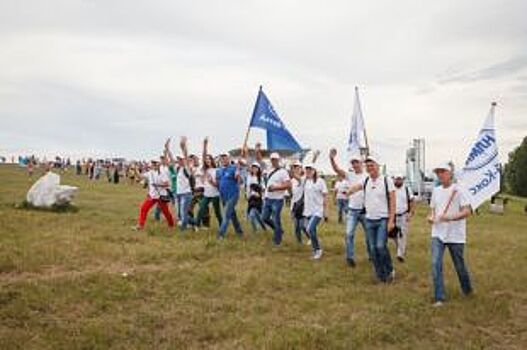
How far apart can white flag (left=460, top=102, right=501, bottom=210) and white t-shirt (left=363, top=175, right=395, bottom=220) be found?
138 cm

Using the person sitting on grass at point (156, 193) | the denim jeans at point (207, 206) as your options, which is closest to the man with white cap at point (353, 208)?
the denim jeans at point (207, 206)

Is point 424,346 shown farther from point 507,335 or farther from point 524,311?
point 524,311

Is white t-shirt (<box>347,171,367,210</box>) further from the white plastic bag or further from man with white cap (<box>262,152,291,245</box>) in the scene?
the white plastic bag

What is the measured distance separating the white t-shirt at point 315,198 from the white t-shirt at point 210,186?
3811mm

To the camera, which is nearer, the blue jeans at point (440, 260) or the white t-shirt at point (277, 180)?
the blue jeans at point (440, 260)

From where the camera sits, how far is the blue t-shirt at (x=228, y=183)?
17469 millimetres

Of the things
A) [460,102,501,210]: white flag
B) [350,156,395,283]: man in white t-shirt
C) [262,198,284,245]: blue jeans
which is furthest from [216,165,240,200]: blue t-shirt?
[460,102,501,210]: white flag

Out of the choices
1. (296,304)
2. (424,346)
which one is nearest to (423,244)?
(296,304)

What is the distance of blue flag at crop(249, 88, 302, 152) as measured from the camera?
68.3ft

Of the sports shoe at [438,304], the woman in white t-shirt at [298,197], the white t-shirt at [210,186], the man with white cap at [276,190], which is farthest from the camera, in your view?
the white t-shirt at [210,186]

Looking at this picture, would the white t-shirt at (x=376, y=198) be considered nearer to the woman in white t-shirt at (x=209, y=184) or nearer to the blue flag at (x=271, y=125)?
the woman in white t-shirt at (x=209, y=184)

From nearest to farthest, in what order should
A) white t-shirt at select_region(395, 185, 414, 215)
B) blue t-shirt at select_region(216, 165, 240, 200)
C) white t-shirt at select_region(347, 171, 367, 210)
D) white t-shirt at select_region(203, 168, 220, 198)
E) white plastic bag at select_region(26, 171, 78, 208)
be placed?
white t-shirt at select_region(347, 171, 367, 210) < white t-shirt at select_region(395, 185, 414, 215) < blue t-shirt at select_region(216, 165, 240, 200) < white t-shirt at select_region(203, 168, 220, 198) < white plastic bag at select_region(26, 171, 78, 208)

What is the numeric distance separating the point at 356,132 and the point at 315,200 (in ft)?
11.7

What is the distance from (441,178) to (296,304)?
2988 mm
